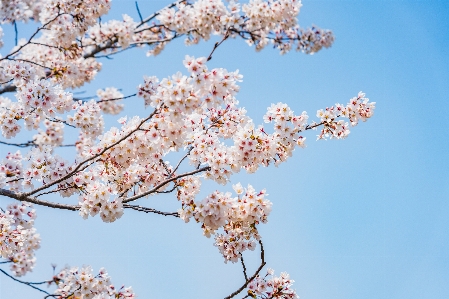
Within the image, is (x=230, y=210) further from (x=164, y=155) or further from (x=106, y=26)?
(x=106, y=26)

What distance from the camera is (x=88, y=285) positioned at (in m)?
6.03

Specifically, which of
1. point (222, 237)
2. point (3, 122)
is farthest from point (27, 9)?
point (222, 237)

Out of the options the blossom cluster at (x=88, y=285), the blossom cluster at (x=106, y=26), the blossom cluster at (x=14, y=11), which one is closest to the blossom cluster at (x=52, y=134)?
the blossom cluster at (x=106, y=26)

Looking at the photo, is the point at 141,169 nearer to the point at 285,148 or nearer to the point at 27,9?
the point at 285,148

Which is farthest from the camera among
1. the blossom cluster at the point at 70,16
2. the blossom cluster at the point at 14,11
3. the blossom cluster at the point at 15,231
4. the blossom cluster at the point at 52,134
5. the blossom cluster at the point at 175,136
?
the blossom cluster at the point at 14,11

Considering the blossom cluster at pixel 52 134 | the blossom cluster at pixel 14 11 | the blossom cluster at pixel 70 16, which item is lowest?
the blossom cluster at pixel 52 134

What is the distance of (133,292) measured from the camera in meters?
6.16

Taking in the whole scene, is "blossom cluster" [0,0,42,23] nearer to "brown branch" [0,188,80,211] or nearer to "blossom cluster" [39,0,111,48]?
"blossom cluster" [39,0,111,48]

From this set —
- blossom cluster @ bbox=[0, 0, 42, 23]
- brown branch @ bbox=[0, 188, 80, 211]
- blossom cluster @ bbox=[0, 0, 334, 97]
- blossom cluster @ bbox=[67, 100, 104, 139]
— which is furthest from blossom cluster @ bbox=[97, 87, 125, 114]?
brown branch @ bbox=[0, 188, 80, 211]

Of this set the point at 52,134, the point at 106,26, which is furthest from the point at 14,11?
the point at 52,134

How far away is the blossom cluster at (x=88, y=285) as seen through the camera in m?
6.00

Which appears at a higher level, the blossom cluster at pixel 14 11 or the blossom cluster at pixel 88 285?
the blossom cluster at pixel 14 11

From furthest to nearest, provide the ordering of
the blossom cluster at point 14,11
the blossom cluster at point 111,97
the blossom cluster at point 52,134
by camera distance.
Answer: the blossom cluster at point 111,97 → the blossom cluster at point 14,11 → the blossom cluster at point 52,134

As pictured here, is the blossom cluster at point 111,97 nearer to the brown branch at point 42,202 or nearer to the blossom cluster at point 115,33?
the blossom cluster at point 115,33
